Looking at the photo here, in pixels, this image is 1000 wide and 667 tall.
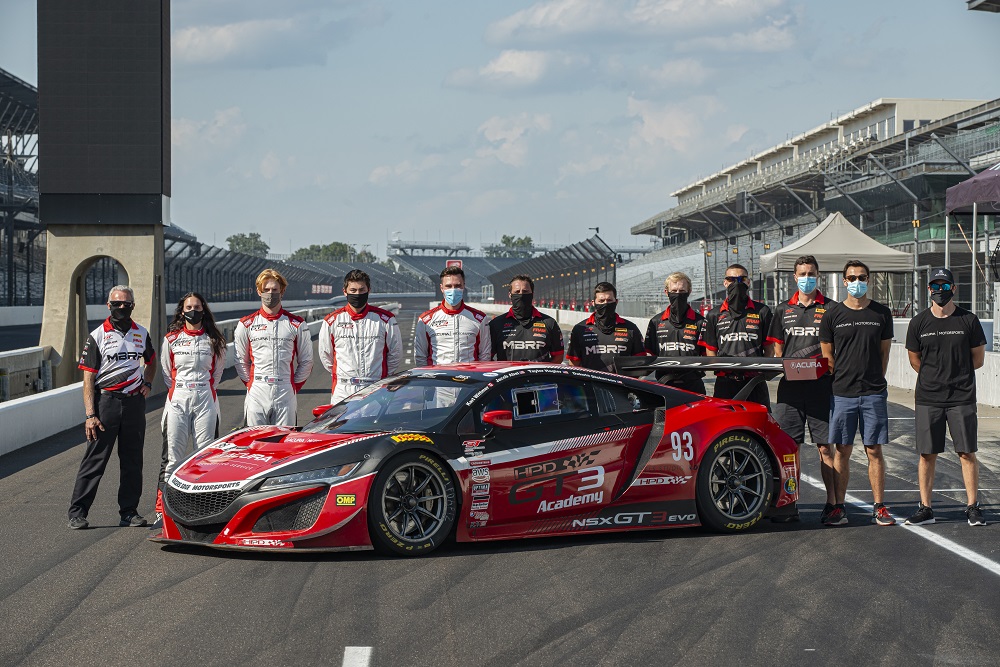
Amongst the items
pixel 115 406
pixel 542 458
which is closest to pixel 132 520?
pixel 115 406

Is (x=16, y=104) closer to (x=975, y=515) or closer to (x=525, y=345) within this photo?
(x=525, y=345)

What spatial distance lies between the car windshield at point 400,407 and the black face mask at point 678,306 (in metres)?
2.74

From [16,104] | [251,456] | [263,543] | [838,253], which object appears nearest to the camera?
[263,543]

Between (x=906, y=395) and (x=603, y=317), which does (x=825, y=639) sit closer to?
(x=603, y=317)

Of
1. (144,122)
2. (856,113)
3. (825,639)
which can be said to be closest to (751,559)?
(825,639)

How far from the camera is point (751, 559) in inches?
282

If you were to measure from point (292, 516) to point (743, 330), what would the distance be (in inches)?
167

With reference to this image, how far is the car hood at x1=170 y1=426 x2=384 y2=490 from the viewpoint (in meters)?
7.07

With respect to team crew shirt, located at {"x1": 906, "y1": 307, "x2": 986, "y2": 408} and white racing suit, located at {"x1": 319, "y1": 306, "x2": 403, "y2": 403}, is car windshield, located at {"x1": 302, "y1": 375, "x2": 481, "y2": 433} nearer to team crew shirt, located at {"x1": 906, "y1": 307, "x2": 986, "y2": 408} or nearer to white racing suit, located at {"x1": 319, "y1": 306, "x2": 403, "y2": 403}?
white racing suit, located at {"x1": 319, "y1": 306, "x2": 403, "y2": 403}

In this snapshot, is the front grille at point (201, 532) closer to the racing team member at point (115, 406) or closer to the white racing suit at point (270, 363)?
the racing team member at point (115, 406)

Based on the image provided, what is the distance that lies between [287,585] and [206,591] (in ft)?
1.39

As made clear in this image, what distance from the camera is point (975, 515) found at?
26.8 feet

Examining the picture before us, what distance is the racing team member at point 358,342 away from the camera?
30.1 ft

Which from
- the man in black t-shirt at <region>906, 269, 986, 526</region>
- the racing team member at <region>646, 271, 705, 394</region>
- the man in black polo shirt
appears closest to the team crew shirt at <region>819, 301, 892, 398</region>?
the man in black t-shirt at <region>906, 269, 986, 526</region>
